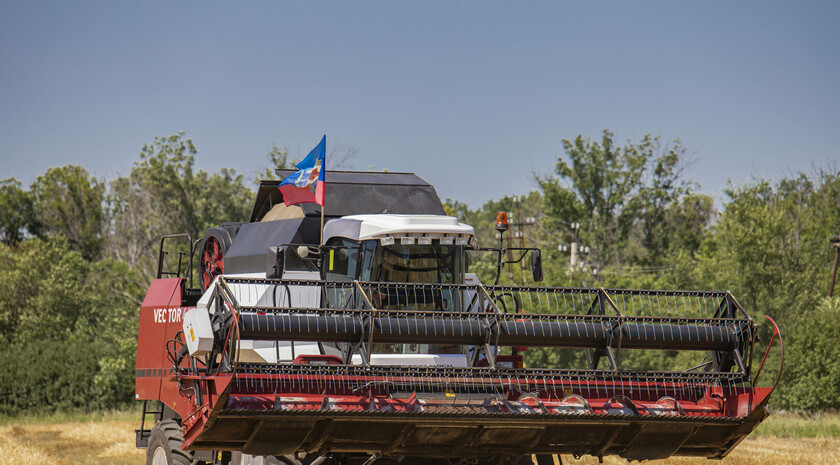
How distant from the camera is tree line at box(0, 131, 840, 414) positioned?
3219cm

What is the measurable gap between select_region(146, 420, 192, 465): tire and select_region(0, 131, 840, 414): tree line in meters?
15.6

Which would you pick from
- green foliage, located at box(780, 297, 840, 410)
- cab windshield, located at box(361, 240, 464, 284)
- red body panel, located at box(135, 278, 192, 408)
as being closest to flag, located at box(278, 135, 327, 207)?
cab windshield, located at box(361, 240, 464, 284)

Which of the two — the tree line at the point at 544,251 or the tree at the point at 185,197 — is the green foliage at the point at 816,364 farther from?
the tree at the point at 185,197

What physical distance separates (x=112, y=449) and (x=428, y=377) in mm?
12877

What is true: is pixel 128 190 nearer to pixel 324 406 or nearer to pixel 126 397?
pixel 126 397

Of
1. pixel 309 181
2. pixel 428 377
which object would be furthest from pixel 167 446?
pixel 428 377

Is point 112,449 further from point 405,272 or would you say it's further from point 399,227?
point 399,227

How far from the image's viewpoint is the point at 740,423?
292 inches

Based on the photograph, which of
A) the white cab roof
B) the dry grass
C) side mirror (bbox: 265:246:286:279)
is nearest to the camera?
side mirror (bbox: 265:246:286:279)

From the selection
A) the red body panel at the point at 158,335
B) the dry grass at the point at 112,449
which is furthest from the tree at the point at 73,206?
the red body panel at the point at 158,335

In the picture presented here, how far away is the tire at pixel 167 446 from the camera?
9516 millimetres

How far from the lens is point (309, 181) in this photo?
1028cm

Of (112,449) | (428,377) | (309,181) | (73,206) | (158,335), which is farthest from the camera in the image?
(73,206)

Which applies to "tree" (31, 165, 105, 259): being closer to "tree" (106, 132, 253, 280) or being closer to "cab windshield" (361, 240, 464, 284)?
"tree" (106, 132, 253, 280)
